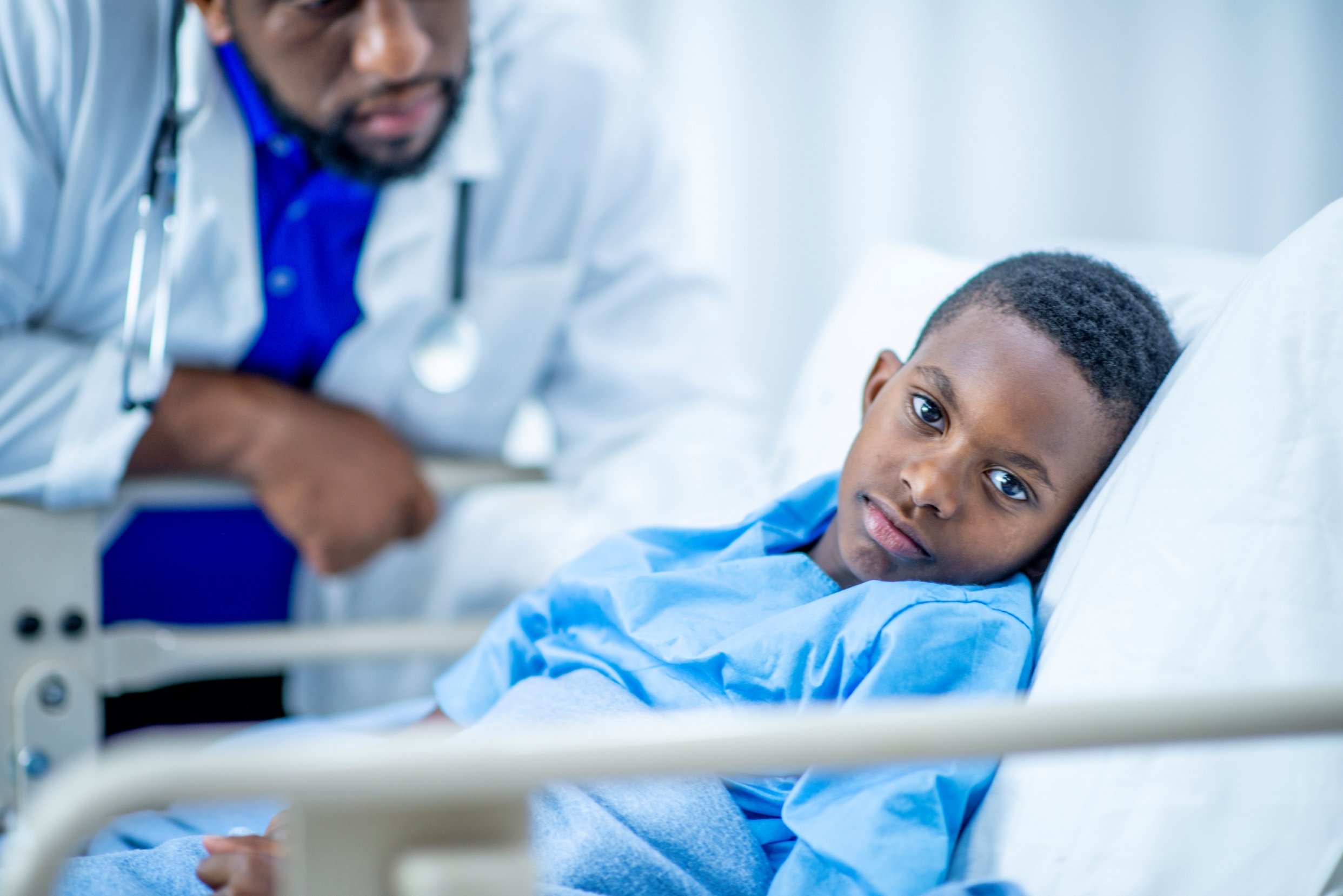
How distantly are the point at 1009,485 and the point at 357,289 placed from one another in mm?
892

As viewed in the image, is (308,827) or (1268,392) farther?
(1268,392)

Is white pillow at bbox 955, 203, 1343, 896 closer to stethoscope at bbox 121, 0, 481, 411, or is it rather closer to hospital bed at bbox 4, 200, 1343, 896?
hospital bed at bbox 4, 200, 1343, 896

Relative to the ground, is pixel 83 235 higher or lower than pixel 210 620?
higher

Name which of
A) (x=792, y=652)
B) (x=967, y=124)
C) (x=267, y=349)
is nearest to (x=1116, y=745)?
(x=792, y=652)

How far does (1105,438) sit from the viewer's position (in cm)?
85

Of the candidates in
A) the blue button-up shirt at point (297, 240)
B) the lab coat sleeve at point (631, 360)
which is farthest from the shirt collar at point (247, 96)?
the lab coat sleeve at point (631, 360)

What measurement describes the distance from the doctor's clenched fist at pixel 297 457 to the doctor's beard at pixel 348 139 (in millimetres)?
288

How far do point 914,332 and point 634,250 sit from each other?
60cm

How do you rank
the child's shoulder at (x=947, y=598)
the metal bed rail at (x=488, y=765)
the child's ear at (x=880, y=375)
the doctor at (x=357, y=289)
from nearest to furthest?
the metal bed rail at (x=488, y=765) → the child's shoulder at (x=947, y=598) → the child's ear at (x=880, y=375) → the doctor at (x=357, y=289)

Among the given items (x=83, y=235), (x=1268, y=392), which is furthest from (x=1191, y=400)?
(x=83, y=235)

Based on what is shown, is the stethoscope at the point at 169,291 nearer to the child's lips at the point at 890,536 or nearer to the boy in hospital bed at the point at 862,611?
the boy in hospital bed at the point at 862,611

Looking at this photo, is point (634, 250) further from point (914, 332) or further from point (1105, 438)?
point (1105, 438)

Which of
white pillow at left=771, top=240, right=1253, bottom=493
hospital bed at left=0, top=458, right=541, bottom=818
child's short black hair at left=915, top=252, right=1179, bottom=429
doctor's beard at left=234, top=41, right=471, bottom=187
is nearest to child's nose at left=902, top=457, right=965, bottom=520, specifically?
child's short black hair at left=915, top=252, right=1179, bottom=429

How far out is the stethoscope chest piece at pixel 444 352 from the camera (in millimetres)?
1448
